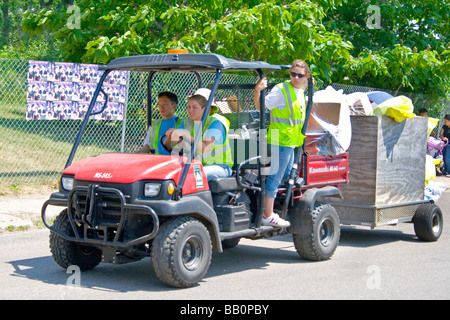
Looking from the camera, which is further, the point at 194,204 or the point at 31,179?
the point at 31,179

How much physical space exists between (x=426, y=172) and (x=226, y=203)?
3958 mm

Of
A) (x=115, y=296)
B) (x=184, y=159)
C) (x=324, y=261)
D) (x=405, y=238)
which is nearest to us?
(x=115, y=296)

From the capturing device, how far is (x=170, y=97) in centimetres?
711

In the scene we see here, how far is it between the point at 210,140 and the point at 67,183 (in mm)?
1405

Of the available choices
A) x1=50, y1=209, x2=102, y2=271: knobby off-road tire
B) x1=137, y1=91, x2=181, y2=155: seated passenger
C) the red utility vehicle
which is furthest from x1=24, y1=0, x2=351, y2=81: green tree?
x1=50, y1=209, x2=102, y2=271: knobby off-road tire

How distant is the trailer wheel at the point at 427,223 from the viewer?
27.1ft

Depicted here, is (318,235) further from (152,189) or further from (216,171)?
(152,189)

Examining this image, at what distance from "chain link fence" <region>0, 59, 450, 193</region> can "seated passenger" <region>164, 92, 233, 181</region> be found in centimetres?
489

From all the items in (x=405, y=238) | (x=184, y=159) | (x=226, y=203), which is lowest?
(x=405, y=238)

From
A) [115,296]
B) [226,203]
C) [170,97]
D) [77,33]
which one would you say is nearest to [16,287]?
[115,296]

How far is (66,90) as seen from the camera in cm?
1062

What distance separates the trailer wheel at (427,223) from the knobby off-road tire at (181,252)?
144 inches

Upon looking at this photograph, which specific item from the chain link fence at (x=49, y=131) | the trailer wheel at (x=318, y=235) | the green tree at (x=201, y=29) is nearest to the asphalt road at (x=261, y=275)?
the trailer wheel at (x=318, y=235)
